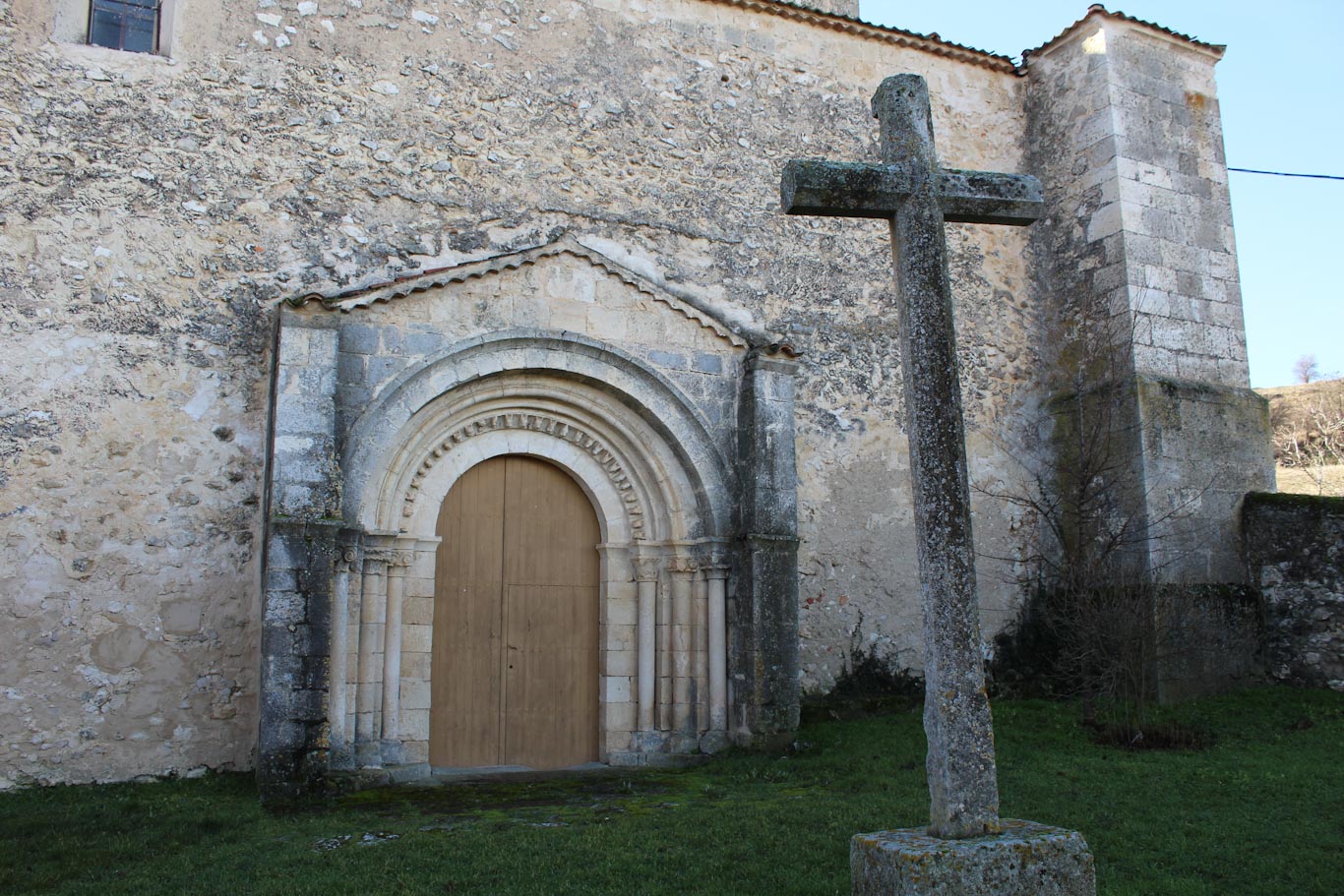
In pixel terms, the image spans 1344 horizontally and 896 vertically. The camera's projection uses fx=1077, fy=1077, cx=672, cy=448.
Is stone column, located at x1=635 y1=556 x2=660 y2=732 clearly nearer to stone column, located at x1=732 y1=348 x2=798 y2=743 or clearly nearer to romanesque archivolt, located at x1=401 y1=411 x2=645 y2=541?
romanesque archivolt, located at x1=401 y1=411 x2=645 y2=541

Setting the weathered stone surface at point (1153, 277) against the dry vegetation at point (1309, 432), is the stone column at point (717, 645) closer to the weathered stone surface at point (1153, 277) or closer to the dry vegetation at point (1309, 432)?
the weathered stone surface at point (1153, 277)

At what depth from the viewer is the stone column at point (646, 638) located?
809 centimetres

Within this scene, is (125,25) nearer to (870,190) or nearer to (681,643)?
(681,643)

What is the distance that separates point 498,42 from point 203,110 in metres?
2.54

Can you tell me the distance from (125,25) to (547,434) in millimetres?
4515

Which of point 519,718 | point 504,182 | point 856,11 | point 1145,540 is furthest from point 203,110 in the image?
point 1145,540

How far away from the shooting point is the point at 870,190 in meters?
4.18

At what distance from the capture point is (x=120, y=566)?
24.1 ft

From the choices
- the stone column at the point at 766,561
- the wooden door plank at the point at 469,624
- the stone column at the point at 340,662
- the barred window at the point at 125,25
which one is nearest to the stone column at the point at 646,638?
the stone column at the point at 766,561

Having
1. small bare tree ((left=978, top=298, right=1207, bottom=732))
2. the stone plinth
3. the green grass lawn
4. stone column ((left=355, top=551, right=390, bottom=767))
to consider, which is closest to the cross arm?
the stone plinth

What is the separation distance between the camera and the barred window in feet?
26.9

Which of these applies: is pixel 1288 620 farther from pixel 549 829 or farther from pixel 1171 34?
pixel 549 829

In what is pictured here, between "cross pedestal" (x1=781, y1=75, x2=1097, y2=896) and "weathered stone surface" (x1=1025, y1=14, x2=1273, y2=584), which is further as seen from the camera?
"weathered stone surface" (x1=1025, y1=14, x2=1273, y2=584)

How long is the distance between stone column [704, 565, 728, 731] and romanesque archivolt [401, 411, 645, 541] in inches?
27.7
